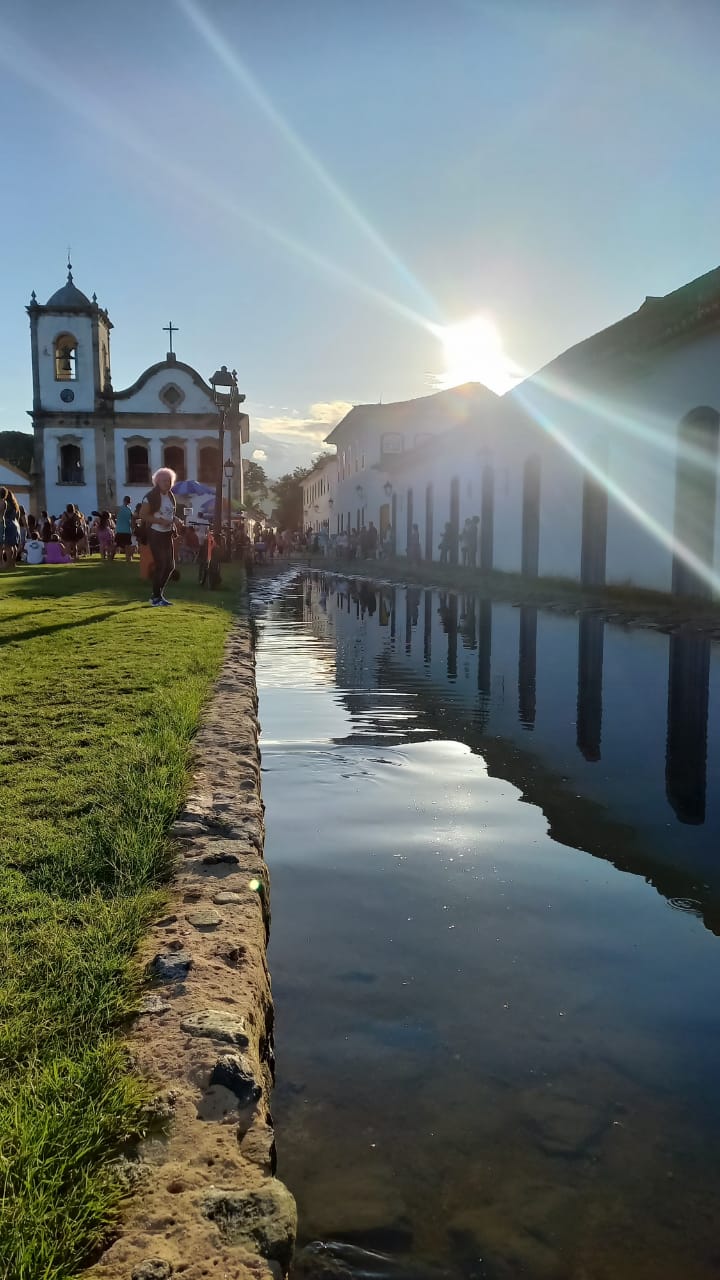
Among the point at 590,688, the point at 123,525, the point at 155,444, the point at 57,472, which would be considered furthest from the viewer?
the point at 155,444

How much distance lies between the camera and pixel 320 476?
259 ft

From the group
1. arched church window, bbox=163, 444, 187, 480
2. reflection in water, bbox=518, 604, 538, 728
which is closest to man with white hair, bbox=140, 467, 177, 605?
reflection in water, bbox=518, 604, 538, 728

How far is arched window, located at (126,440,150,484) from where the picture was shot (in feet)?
173

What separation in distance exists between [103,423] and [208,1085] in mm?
53548

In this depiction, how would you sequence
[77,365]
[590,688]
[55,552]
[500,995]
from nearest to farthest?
[500,995] → [590,688] → [55,552] → [77,365]

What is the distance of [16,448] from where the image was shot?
83.1 m

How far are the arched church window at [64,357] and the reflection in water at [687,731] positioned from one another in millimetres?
48443

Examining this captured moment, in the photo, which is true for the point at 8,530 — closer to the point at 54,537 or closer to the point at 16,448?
the point at 54,537

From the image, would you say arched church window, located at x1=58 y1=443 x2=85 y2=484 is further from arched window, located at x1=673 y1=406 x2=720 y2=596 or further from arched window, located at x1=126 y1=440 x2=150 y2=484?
arched window, located at x1=673 y1=406 x2=720 y2=596

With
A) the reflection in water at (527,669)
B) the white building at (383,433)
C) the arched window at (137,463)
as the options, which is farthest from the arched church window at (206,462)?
the reflection in water at (527,669)

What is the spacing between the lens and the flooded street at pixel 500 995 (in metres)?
1.67

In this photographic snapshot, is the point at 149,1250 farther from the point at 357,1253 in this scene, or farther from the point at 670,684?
the point at 670,684

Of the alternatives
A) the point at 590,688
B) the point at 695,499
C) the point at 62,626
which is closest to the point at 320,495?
the point at 695,499

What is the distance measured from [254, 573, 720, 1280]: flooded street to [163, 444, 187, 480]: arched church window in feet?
163
